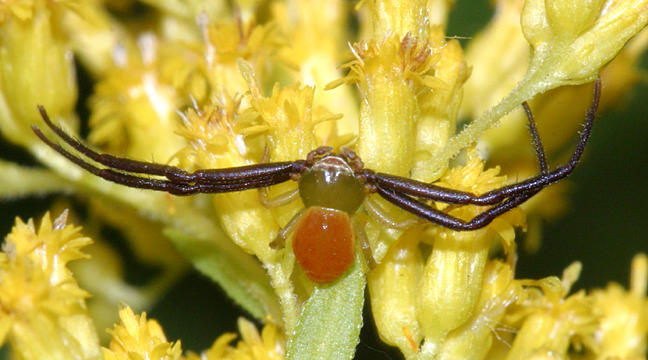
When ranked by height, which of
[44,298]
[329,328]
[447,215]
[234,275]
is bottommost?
[329,328]

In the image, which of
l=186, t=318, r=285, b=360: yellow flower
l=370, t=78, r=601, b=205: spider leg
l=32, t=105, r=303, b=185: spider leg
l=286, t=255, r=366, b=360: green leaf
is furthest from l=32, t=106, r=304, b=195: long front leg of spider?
l=186, t=318, r=285, b=360: yellow flower

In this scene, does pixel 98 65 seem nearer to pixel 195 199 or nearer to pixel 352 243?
pixel 195 199

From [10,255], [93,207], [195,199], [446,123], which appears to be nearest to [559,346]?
[446,123]

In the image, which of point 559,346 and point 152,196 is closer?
point 559,346

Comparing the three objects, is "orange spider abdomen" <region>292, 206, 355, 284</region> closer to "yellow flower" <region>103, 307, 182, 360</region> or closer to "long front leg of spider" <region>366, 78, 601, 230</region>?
"long front leg of spider" <region>366, 78, 601, 230</region>

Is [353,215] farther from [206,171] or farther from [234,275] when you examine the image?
[234,275]

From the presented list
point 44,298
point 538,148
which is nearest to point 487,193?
point 538,148
